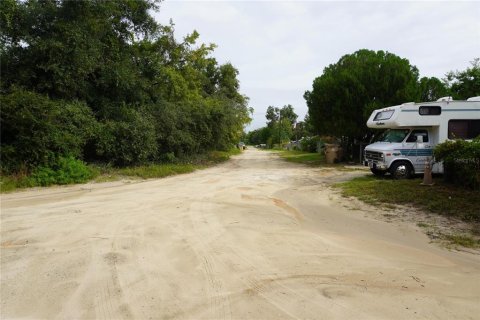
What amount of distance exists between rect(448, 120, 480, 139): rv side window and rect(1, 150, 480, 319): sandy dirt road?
736 centimetres

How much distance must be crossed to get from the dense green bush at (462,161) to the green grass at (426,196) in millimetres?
257

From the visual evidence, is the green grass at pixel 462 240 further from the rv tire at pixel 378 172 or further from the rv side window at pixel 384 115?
the rv tire at pixel 378 172

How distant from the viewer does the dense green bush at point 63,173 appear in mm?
11477

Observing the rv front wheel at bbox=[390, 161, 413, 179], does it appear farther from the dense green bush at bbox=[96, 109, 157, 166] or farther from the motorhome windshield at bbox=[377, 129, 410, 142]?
the dense green bush at bbox=[96, 109, 157, 166]

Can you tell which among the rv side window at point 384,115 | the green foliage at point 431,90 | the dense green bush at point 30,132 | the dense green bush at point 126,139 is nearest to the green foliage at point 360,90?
the green foliage at point 431,90

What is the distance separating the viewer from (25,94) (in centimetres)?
1170

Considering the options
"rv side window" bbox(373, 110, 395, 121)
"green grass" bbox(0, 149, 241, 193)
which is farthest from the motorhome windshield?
"green grass" bbox(0, 149, 241, 193)

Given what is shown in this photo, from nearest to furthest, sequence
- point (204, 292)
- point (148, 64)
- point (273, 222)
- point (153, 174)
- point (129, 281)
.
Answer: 1. point (204, 292)
2. point (129, 281)
3. point (273, 222)
4. point (153, 174)
5. point (148, 64)

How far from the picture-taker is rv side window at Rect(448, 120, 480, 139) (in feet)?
40.8

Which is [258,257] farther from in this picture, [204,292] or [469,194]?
[469,194]

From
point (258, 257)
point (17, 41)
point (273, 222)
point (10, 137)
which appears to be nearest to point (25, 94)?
point (10, 137)

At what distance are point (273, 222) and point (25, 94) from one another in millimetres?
10013

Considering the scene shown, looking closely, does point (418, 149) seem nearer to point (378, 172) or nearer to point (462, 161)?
point (378, 172)

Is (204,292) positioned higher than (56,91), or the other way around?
(56,91)
